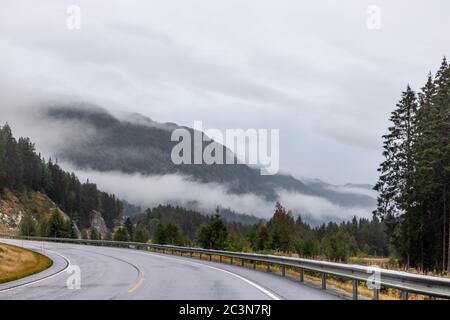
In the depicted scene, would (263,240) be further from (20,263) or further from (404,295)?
(404,295)

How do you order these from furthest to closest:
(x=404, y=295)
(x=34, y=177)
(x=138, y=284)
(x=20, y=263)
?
1. (x=34, y=177)
2. (x=20, y=263)
3. (x=138, y=284)
4. (x=404, y=295)

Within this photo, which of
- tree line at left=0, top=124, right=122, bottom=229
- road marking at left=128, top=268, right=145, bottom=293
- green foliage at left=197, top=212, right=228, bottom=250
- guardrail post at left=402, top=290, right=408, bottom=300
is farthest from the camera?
tree line at left=0, top=124, right=122, bottom=229

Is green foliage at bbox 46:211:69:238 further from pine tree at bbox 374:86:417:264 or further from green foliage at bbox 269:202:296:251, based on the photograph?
pine tree at bbox 374:86:417:264

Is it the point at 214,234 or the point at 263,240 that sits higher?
the point at 214,234

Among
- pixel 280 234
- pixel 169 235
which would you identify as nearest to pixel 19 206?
pixel 169 235

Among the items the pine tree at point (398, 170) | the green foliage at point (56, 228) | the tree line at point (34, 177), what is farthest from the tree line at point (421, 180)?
the tree line at point (34, 177)

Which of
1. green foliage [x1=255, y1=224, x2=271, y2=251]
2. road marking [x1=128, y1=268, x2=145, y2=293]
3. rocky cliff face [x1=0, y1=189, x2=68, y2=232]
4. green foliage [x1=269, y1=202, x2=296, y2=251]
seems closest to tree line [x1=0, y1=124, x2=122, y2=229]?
rocky cliff face [x1=0, y1=189, x2=68, y2=232]

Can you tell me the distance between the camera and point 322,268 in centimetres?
1762

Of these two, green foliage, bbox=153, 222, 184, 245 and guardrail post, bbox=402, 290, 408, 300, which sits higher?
guardrail post, bbox=402, 290, 408, 300

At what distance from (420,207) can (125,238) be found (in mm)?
68807

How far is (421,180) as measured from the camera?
131ft

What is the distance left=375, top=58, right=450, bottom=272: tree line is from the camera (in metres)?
39.3

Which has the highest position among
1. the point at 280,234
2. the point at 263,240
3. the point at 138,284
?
the point at 138,284

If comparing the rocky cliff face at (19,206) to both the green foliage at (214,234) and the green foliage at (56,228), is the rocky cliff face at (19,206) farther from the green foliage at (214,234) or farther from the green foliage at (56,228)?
the green foliage at (214,234)
